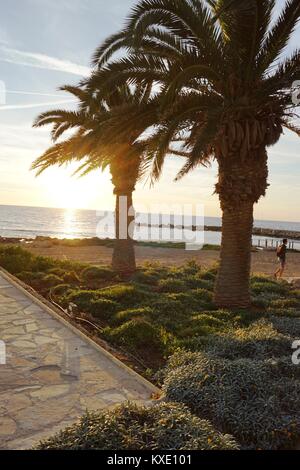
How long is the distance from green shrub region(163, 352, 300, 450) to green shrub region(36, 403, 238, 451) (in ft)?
1.06

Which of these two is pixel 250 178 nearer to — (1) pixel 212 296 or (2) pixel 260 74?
(2) pixel 260 74

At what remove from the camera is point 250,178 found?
963 cm

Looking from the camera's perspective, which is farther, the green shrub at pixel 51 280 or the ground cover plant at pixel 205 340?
the green shrub at pixel 51 280

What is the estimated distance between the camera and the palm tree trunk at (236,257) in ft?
32.3

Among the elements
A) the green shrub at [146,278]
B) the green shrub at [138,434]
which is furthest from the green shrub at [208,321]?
the green shrub at [146,278]

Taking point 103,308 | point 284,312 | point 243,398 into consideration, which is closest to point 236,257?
point 284,312

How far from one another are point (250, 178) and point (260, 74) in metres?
2.26

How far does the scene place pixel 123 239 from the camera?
1446 centimetres

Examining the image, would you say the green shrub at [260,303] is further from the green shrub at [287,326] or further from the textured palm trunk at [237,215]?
the green shrub at [287,326]

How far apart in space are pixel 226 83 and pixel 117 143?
3.02m

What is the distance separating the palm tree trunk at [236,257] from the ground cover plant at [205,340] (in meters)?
0.43

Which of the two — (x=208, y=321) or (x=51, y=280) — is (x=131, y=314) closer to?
(x=208, y=321)
